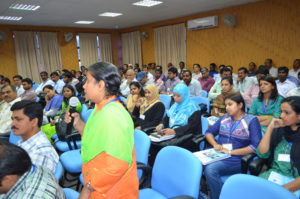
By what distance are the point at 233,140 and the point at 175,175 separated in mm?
966

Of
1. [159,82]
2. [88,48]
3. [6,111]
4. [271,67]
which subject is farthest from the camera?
[88,48]

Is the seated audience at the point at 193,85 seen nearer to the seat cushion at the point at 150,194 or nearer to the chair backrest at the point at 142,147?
the chair backrest at the point at 142,147

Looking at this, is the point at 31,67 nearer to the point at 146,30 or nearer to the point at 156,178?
the point at 146,30

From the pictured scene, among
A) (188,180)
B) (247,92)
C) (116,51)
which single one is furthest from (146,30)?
(188,180)

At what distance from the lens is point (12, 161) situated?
3.38 feet

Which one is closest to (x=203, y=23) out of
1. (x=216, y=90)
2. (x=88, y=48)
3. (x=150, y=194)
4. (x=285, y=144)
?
(x=216, y=90)

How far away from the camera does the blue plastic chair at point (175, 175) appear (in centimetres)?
150

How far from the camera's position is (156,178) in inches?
70.8

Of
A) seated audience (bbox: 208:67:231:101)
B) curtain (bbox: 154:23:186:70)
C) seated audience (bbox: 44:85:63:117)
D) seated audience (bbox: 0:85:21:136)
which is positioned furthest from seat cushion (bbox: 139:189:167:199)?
curtain (bbox: 154:23:186:70)

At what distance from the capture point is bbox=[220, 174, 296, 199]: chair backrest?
1.16 m

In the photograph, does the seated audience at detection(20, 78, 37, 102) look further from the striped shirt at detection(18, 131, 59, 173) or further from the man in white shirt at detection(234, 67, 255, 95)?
the man in white shirt at detection(234, 67, 255, 95)

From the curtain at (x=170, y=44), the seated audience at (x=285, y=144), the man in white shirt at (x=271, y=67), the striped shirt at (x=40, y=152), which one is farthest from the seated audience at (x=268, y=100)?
the curtain at (x=170, y=44)

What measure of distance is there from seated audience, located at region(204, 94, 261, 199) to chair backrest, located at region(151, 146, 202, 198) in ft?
1.70

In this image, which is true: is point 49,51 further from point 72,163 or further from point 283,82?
point 283,82
